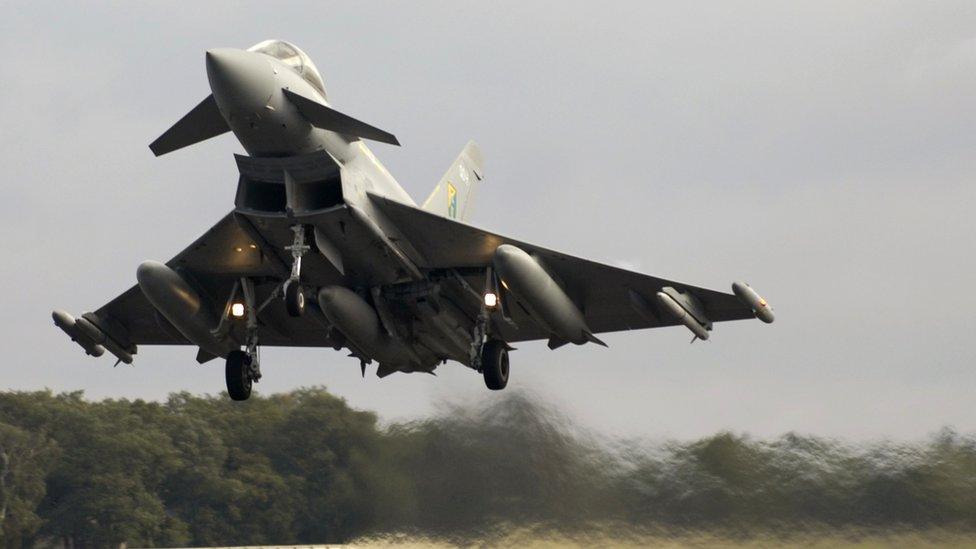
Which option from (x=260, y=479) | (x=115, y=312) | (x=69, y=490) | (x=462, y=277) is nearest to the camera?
(x=462, y=277)

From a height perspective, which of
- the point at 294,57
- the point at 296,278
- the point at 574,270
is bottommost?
the point at 296,278

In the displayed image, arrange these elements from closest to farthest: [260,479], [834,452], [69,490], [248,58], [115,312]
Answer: [248,58] < [834,452] < [115,312] < [260,479] < [69,490]

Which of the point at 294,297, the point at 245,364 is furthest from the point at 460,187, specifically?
the point at 294,297

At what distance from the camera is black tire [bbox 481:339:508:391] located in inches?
837

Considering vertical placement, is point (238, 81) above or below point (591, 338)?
above

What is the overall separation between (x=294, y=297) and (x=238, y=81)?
9.53 ft

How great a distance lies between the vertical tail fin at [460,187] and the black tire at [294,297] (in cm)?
480

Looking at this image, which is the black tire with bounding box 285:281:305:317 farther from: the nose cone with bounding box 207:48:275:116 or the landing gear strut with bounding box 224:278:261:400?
the landing gear strut with bounding box 224:278:261:400

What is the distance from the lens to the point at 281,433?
86.3ft

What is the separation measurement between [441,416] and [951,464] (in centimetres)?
741

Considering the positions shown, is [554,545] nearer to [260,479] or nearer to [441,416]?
[441,416]

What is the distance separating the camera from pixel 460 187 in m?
25.2

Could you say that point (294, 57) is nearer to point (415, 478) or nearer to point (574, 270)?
point (574, 270)

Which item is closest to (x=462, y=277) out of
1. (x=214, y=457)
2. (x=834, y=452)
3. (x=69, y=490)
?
→ (x=834, y=452)
